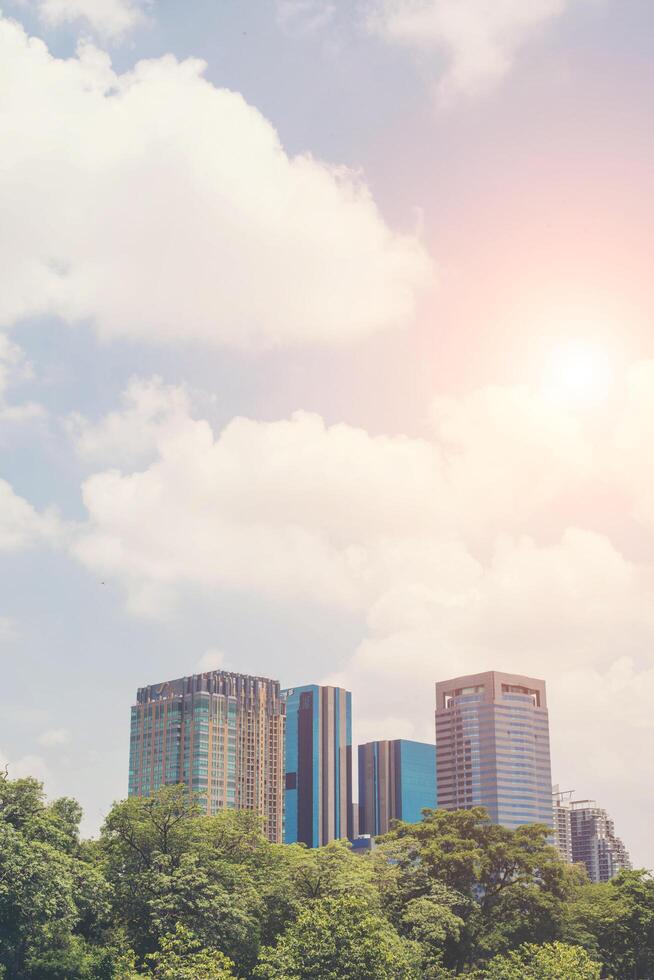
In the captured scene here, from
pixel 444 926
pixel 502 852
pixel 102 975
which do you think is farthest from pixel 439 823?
pixel 102 975

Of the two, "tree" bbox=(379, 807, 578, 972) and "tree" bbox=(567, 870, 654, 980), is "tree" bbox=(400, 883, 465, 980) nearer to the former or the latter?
"tree" bbox=(379, 807, 578, 972)

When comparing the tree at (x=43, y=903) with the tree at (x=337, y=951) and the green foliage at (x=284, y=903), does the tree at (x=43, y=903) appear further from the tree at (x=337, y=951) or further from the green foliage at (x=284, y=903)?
the tree at (x=337, y=951)

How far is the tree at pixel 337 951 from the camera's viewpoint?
54.5m

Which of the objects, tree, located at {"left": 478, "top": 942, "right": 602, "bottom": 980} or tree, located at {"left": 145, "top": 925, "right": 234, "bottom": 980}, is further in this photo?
tree, located at {"left": 478, "top": 942, "right": 602, "bottom": 980}

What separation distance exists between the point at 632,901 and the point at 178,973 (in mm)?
40404

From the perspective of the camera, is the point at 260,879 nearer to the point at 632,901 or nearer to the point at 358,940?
the point at 358,940

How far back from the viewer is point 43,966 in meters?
60.2

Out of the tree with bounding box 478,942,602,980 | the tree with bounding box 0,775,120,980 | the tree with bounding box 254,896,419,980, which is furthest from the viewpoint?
the tree with bounding box 0,775,120,980

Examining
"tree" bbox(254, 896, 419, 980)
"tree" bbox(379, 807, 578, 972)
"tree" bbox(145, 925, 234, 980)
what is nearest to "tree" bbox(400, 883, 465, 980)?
"tree" bbox(379, 807, 578, 972)

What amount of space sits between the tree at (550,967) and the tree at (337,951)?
18.1 ft

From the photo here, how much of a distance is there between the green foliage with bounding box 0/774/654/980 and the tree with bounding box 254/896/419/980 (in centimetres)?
8

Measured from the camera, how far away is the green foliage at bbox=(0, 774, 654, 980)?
5766 cm

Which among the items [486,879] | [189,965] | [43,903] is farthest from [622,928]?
[43,903]

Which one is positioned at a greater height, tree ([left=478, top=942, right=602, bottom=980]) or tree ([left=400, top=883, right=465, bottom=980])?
tree ([left=400, top=883, right=465, bottom=980])
